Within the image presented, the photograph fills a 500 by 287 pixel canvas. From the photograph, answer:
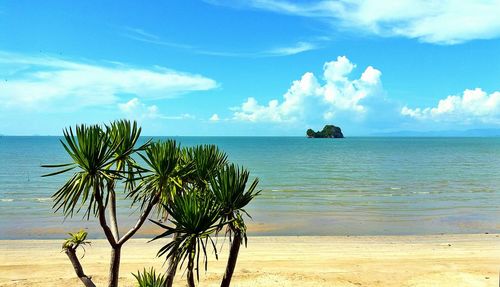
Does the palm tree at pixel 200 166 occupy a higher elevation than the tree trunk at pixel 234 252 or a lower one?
higher

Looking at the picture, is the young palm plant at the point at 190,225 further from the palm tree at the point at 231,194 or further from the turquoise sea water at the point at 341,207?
the turquoise sea water at the point at 341,207

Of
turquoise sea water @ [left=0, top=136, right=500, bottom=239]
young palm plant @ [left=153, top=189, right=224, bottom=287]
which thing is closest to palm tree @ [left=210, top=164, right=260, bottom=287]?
young palm plant @ [left=153, top=189, right=224, bottom=287]

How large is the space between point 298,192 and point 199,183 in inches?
1030

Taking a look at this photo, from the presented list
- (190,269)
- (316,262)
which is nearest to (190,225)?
(190,269)

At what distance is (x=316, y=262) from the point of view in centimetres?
1399

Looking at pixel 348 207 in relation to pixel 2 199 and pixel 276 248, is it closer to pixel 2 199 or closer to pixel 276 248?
pixel 276 248

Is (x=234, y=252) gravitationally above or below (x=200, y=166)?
below

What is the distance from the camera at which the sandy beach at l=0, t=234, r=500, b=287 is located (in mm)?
11859

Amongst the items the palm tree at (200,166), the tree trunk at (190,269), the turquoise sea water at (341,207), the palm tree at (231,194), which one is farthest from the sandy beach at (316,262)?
the palm tree at (231,194)

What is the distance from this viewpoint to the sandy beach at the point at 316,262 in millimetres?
11859

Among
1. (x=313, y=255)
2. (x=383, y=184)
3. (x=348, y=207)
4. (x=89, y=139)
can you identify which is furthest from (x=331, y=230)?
(x=383, y=184)

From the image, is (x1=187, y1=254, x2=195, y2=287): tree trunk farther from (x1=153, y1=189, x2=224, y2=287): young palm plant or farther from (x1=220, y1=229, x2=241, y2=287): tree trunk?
(x1=220, y1=229, x2=241, y2=287): tree trunk

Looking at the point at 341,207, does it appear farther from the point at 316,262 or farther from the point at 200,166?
the point at 200,166

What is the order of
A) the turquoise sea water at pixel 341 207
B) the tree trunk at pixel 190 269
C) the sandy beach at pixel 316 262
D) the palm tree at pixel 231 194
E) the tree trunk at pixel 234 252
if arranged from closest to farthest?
the tree trunk at pixel 190 269
the palm tree at pixel 231 194
the tree trunk at pixel 234 252
the sandy beach at pixel 316 262
the turquoise sea water at pixel 341 207
